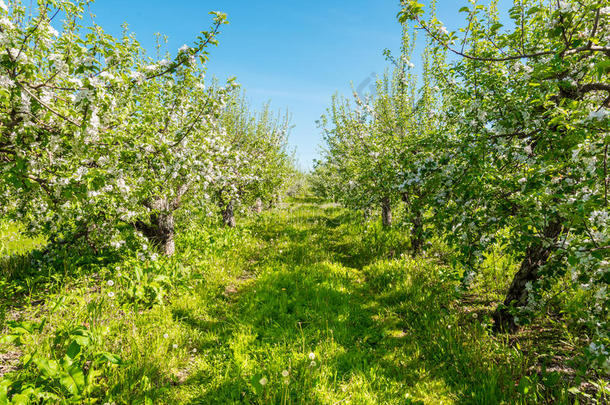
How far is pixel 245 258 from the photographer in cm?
812

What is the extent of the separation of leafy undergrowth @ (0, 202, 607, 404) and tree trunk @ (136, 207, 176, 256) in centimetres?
72

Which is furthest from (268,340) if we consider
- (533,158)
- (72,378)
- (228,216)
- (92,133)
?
(228,216)

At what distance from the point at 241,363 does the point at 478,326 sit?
3.84 meters

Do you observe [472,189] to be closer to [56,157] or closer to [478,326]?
[478,326]

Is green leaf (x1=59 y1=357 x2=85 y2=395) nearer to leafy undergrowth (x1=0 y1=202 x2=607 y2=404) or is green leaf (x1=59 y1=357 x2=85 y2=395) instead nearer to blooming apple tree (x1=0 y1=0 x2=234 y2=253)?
leafy undergrowth (x1=0 y1=202 x2=607 y2=404)

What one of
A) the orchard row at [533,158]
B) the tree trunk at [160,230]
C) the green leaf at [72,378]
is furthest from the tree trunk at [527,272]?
the tree trunk at [160,230]

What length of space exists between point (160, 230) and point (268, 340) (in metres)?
4.65

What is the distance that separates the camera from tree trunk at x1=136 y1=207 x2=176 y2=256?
716 cm

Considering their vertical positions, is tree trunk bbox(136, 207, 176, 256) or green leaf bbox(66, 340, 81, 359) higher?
tree trunk bbox(136, 207, 176, 256)

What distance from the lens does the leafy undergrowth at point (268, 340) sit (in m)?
3.21

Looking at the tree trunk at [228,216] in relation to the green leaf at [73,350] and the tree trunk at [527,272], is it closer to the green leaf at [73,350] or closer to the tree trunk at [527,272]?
the green leaf at [73,350]

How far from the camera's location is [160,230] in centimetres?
723

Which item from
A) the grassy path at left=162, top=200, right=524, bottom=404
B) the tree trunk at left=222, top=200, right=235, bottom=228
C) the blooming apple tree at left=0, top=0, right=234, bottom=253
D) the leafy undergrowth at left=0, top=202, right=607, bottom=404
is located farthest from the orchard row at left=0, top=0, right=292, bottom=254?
the tree trunk at left=222, top=200, right=235, bottom=228

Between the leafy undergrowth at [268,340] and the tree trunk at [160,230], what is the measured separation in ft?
2.37
